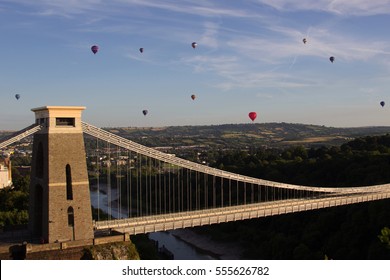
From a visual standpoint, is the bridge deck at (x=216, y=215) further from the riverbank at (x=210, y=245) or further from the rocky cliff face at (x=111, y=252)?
the riverbank at (x=210, y=245)

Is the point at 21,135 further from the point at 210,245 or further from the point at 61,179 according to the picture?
the point at 210,245

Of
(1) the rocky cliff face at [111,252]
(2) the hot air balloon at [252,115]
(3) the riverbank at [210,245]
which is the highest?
(2) the hot air balloon at [252,115]

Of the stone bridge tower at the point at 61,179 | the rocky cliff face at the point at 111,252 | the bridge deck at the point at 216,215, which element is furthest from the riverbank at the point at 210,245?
the stone bridge tower at the point at 61,179

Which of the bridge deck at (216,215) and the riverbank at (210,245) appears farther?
the riverbank at (210,245)

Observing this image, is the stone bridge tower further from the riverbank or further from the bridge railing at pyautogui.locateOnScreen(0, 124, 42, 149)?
the riverbank

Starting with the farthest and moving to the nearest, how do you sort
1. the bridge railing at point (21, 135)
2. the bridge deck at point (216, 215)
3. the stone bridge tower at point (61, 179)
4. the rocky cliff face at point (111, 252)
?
the bridge deck at point (216, 215), the bridge railing at point (21, 135), the stone bridge tower at point (61, 179), the rocky cliff face at point (111, 252)

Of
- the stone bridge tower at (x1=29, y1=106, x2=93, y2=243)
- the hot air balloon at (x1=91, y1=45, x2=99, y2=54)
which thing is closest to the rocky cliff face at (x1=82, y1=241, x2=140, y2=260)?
the stone bridge tower at (x1=29, y1=106, x2=93, y2=243)
